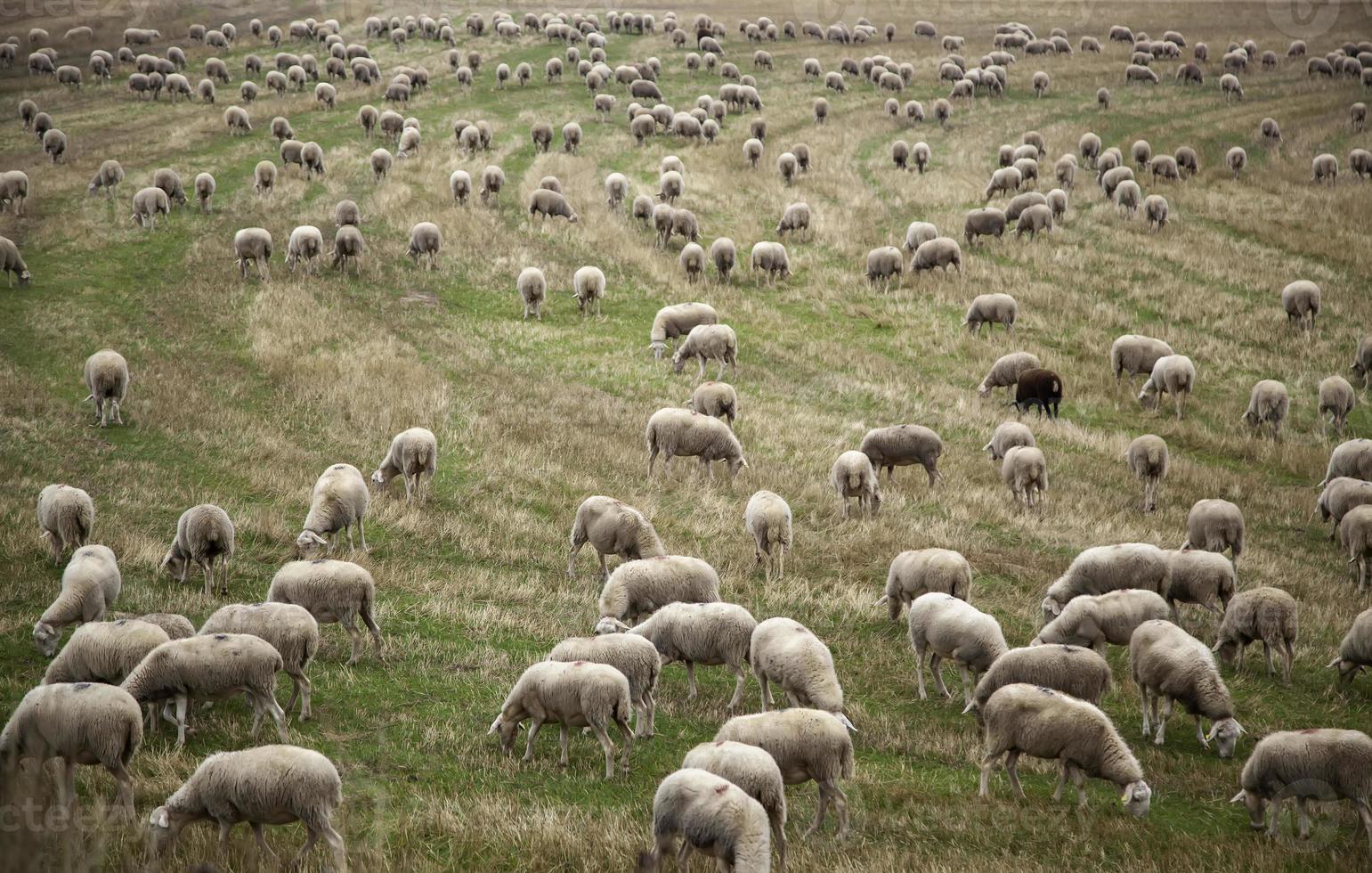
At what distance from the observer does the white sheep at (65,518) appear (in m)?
14.7

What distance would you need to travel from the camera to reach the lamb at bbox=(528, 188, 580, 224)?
37688 millimetres

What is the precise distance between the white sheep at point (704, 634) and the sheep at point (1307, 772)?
5.10 metres

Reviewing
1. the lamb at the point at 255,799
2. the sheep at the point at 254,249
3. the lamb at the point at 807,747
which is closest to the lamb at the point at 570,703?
the lamb at the point at 807,747

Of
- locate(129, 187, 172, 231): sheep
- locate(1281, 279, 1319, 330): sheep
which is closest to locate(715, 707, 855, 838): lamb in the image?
locate(1281, 279, 1319, 330): sheep

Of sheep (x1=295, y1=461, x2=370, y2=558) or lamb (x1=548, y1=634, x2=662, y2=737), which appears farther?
sheep (x1=295, y1=461, x2=370, y2=558)

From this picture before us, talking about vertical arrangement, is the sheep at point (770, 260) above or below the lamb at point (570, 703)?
above

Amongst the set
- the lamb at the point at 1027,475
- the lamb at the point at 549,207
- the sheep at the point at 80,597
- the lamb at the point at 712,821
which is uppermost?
the lamb at the point at 549,207

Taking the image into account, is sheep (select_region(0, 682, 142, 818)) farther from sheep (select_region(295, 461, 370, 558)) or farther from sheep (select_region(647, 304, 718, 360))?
sheep (select_region(647, 304, 718, 360))

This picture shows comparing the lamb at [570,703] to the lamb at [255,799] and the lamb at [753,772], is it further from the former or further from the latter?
the lamb at [255,799]

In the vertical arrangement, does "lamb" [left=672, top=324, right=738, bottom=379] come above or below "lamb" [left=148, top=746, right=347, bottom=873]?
below

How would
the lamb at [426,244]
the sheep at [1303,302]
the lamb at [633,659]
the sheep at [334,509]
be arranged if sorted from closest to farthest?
the lamb at [633,659]
the sheep at [334,509]
the sheep at [1303,302]
the lamb at [426,244]

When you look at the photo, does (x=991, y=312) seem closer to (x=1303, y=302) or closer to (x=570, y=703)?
(x=1303, y=302)

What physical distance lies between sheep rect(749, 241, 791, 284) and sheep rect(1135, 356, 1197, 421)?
12228 mm

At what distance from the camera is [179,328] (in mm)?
26234
